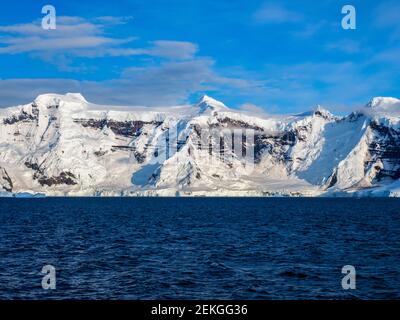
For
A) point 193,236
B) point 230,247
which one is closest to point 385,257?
point 230,247

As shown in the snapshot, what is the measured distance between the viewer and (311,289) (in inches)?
2032

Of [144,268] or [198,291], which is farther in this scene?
[144,268]

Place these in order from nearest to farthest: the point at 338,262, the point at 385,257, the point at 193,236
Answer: the point at 338,262
the point at 385,257
the point at 193,236

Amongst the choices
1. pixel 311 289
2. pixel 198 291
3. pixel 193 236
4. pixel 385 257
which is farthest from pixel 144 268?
pixel 193 236
